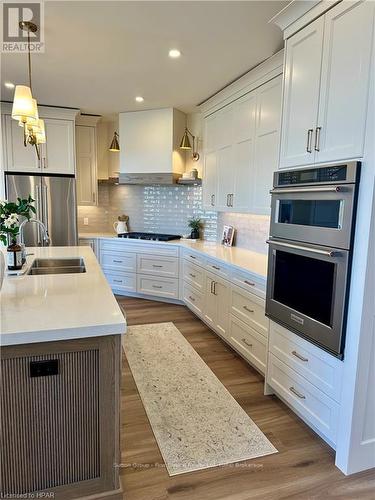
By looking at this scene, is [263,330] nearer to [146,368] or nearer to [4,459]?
[146,368]

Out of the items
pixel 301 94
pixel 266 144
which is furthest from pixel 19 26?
pixel 266 144

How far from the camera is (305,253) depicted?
1.99m

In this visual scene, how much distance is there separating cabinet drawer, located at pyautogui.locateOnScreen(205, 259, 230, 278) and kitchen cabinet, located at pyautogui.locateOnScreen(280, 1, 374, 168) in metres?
1.28

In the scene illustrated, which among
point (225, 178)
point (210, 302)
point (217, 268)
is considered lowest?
point (210, 302)

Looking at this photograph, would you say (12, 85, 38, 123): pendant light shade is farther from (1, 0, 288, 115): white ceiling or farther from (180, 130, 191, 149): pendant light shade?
(180, 130, 191, 149): pendant light shade

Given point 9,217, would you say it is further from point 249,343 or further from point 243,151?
point 243,151

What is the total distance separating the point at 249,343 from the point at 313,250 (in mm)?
1256

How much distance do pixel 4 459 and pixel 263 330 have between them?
186 centimetres

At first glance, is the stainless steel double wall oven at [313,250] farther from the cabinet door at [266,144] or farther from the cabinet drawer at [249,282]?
the cabinet door at [266,144]

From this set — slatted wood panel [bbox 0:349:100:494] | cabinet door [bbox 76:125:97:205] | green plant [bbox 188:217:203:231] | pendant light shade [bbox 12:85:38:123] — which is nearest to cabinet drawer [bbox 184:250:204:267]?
green plant [bbox 188:217:203:231]

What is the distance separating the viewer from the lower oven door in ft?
5.82

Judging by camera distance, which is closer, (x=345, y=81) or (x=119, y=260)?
(x=345, y=81)

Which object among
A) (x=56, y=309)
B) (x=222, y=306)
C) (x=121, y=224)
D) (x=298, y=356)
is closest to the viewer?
→ (x=56, y=309)

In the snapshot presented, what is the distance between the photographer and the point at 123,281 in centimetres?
503
